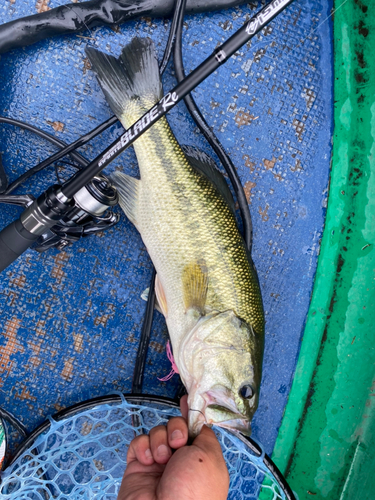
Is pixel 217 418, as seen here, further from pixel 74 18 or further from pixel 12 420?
pixel 74 18

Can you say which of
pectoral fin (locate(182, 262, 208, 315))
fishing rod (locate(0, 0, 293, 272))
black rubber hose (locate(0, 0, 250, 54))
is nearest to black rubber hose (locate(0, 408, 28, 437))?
fishing rod (locate(0, 0, 293, 272))

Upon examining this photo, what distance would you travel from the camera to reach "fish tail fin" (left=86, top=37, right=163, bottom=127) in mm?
1837

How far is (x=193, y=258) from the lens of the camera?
68.7 inches

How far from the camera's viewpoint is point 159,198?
5.83 feet

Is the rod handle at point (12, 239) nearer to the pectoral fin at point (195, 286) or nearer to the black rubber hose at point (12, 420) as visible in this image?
the pectoral fin at point (195, 286)

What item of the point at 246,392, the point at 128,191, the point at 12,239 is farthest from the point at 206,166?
the point at 246,392

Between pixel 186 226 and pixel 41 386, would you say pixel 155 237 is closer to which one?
pixel 186 226

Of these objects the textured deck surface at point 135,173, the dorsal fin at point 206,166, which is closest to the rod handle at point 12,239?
the textured deck surface at point 135,173

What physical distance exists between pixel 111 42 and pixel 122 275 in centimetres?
125

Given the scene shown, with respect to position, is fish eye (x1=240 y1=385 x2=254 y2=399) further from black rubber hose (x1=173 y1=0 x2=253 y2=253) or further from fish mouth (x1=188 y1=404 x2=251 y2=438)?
black rubber hose (x1=173 y1=0 x2=253 y2=253)

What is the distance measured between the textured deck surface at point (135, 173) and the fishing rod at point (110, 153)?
552 millimetres

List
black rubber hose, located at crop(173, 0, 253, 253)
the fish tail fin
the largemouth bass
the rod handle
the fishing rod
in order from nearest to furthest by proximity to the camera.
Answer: the fishing rod → the rod handle → the largemouth bass → the fish tail fin → black rubber hose, located at crop(173, 0, 253, 253)

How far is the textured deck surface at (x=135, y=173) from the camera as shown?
2.04 metres

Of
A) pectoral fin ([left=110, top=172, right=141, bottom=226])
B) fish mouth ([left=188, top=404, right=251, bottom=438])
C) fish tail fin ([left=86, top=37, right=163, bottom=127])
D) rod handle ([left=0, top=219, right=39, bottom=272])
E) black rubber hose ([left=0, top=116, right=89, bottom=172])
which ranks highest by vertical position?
fish tail fin ([left=86, top=37, right=163, bottom=127])
